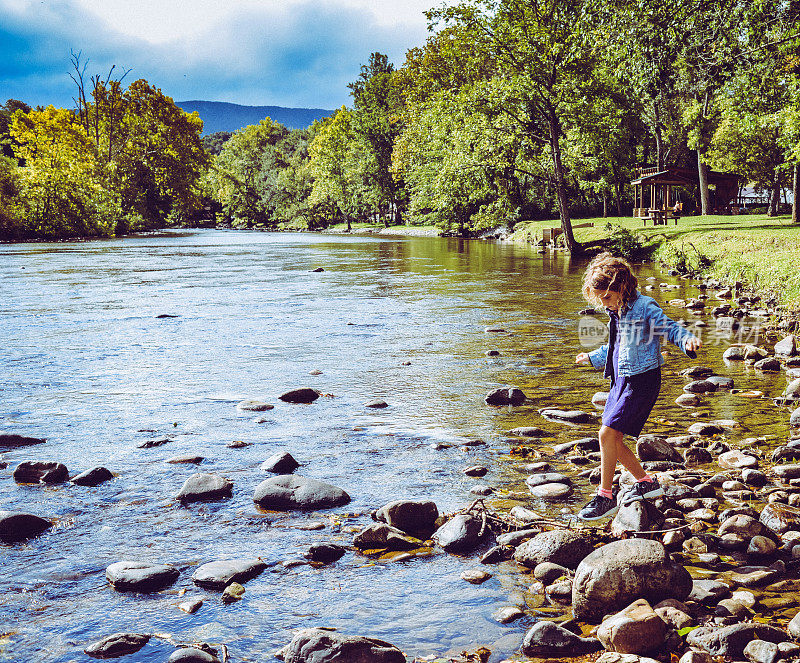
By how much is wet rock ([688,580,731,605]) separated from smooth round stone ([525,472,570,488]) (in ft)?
6.10

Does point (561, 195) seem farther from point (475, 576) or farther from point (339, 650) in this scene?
point (339, 650)

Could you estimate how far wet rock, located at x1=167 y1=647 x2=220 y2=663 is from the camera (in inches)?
149

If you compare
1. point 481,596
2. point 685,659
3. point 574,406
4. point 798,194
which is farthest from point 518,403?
point 798,194

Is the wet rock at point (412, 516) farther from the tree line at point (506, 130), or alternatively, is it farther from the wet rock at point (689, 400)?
the tree line at point (506, 130)

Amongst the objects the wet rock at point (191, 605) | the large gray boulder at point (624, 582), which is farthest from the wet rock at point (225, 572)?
the large gray boulder at point (624, 582)

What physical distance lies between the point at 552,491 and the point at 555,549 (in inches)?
47.6

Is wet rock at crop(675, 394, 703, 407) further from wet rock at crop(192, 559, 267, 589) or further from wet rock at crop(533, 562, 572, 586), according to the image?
wet rock at crop(192, 559, 267, 589)

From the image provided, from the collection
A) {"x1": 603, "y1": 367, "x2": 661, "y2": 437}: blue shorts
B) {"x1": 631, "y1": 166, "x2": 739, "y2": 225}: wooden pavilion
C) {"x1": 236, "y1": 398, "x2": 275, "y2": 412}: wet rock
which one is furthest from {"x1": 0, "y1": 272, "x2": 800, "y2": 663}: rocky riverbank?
{"x1": 631, "y1": 166, "x2": 739, "y2": 225}: wooden pavilion

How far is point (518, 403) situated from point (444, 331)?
578cm

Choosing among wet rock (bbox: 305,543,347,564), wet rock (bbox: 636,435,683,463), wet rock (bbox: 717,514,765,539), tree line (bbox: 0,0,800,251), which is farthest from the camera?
tree line (bbox: 0,0,800,251)

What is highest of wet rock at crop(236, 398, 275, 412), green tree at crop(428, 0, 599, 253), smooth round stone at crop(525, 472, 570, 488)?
green tree at crop(428, 0, 599, 253)

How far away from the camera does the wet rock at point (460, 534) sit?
5.17 meters

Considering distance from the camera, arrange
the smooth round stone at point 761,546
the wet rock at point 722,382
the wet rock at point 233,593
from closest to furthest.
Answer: the wet rock at point 233,593 < the smooth round stone at point 761,546 < the wet rock at point 722,382

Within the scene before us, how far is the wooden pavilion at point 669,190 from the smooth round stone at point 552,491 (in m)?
37.1
